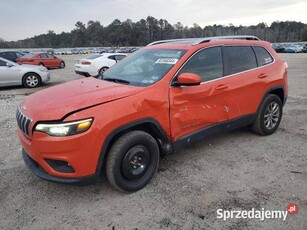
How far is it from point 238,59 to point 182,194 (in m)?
2.38

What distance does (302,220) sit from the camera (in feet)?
8.91

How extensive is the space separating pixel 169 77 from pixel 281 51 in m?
57.3

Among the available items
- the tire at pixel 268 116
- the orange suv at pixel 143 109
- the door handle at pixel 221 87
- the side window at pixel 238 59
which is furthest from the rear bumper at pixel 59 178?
the tire at pixel 268 116

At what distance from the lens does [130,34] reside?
395 feet

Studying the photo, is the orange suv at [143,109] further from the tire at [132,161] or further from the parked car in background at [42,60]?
the parked car in background at [42,60]

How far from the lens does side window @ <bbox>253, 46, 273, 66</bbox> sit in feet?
15.3

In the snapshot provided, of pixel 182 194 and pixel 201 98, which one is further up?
pixel 201 98

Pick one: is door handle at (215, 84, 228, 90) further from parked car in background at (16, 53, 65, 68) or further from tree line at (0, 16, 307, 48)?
tree line at (0, 16, 307, 48)

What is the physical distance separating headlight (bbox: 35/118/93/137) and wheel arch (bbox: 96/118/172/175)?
277 millimetres

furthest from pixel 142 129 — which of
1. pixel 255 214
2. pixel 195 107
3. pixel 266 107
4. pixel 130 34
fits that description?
pixel 130 34

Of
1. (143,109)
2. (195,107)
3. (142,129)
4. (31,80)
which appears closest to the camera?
(143,109)

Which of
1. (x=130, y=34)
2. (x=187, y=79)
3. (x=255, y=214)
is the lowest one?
(x=255, y=214)

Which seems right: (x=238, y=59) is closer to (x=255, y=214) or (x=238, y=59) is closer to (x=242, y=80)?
(x=242, y=80)

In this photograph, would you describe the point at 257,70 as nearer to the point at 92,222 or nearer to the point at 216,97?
the point at 216,97
